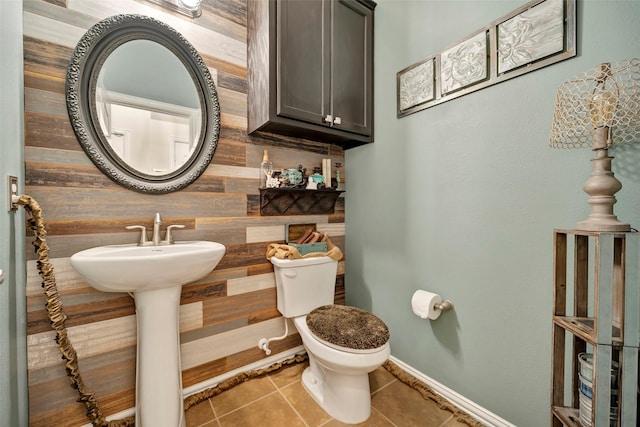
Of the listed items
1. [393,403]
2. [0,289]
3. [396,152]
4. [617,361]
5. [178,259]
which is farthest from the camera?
[396,152]

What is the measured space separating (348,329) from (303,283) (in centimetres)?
42

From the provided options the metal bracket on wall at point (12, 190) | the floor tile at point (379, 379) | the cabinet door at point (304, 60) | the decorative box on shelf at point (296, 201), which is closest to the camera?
the metal bracket on wall at point (12, 190)

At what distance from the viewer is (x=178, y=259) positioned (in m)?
0.92

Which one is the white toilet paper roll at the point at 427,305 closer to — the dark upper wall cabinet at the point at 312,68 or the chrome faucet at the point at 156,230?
the dark upper wall cabinet at the point at 312,68

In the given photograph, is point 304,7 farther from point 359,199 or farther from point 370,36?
point 359,199

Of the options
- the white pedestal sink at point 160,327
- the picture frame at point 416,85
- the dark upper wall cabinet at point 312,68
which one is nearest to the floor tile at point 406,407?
the white pedestal sink at point 160,327

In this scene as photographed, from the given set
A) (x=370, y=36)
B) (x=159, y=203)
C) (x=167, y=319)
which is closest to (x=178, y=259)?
(x=167, y=319)

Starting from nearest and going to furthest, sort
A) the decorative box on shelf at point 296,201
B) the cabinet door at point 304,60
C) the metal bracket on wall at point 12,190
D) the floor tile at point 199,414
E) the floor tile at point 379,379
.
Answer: the metal bracket on wall at point 12,190 → the floor tile at point 199,414 → the cabinet door at point 304,60 → the floor tile at point 379,379 → the decorative box on shelf at point 296,201

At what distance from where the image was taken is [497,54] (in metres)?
1.09

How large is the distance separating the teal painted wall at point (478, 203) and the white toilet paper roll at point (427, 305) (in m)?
0.07

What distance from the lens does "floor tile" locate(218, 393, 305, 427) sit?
3.85ft

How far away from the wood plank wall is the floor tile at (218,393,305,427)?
0.89ft

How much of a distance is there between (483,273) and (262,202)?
126cm

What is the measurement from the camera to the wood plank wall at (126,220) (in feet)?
3.31
